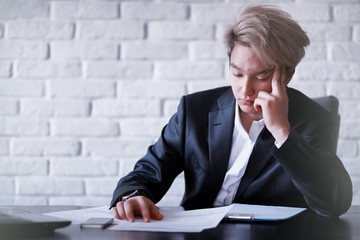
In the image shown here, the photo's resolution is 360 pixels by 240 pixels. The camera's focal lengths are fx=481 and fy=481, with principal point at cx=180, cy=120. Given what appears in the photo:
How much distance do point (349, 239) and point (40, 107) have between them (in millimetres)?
1530

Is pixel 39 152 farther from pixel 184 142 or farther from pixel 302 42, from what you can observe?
pixel 302 42

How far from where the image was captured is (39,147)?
211 centimetres

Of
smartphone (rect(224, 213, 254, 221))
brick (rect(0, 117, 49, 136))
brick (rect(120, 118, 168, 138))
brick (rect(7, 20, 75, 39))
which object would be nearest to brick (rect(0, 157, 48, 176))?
brick (rect(0, 117, 49, 136))

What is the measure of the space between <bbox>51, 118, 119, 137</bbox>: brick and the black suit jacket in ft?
1.57

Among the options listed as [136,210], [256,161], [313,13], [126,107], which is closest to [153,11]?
[126,107]

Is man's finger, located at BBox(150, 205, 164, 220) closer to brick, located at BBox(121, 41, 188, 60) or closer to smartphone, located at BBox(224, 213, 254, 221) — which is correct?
smartphone, located at BBox(224, 213, 254, 221)

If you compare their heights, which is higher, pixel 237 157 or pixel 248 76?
pixel 248 76

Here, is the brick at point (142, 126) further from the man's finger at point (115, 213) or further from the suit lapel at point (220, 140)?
the man's finger at point (115, 213)

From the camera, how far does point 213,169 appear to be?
1.52 metres

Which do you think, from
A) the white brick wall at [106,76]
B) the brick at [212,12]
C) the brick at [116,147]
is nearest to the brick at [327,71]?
the white brick wall at [106,76]

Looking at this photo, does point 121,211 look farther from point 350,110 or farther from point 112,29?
point 350,110

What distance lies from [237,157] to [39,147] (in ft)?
3.20

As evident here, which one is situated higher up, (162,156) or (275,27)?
(275,27)

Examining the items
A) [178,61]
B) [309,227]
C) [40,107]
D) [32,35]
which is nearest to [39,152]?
[40,107]
